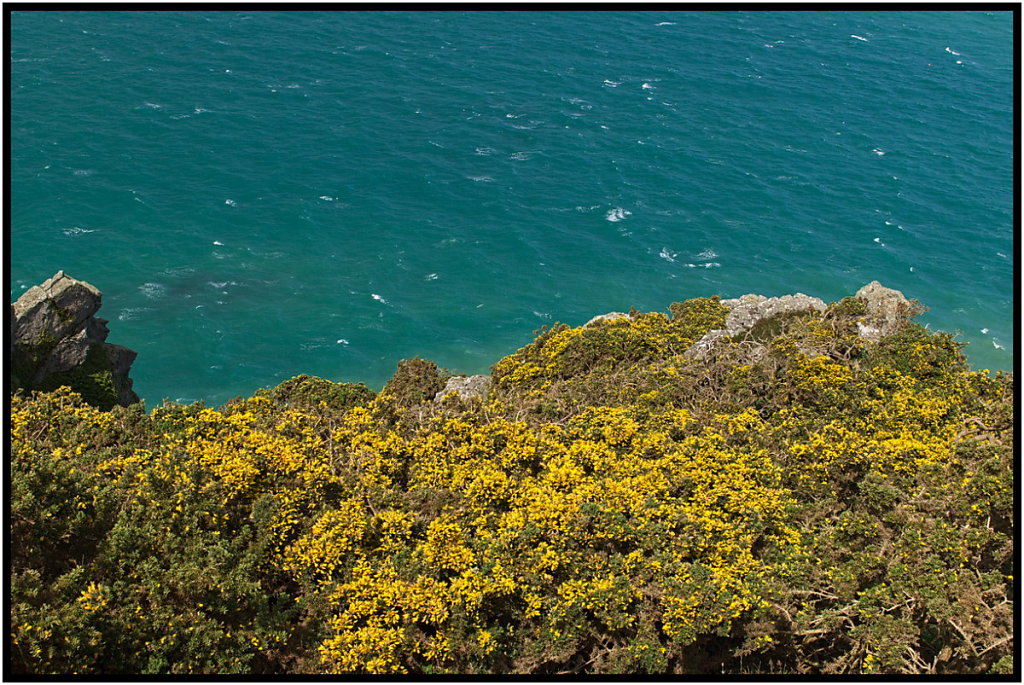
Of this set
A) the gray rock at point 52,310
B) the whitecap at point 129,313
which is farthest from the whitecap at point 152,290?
the gray rock at point 52,310

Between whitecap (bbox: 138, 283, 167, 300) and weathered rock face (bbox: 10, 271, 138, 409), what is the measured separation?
3274cm

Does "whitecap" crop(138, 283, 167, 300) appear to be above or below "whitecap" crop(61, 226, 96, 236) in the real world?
below

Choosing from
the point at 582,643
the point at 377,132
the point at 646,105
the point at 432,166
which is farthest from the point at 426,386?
the point at 646,105

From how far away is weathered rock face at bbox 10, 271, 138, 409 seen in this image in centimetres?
4997

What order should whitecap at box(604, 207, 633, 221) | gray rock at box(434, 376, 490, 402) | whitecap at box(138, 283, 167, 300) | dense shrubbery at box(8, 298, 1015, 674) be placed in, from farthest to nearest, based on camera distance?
whitecap at box(604, 207, 633, 221), whitecap at box(138, 283, 167, 300), gray rock at box(434, 376, 490, 402), dense shrubbery at box(8, 298, 1015, 674)

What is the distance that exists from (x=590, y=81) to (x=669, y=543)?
113918 mm

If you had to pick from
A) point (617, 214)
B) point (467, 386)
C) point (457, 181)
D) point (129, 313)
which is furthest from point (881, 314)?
A: point (129, 313)

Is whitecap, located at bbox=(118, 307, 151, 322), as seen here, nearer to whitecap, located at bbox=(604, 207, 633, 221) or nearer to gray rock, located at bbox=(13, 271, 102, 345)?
gray rock, located at bbox=(13, 271, 102, 345)

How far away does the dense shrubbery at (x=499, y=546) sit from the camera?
23812 millimetres

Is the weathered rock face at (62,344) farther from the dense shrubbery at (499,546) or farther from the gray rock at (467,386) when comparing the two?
the gray rock at (467,386)

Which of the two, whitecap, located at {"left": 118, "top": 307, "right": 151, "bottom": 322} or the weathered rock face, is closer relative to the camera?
the weathered rock face

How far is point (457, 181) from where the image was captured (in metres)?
110

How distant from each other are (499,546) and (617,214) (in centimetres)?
8400

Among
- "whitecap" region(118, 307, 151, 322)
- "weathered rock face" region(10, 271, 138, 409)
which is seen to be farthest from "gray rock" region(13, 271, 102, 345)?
"whitecap" region(118, 307, 151, 322)
